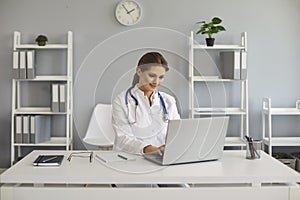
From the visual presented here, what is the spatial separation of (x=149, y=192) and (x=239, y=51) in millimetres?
2570

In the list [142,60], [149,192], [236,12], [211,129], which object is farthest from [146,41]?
[236,12]

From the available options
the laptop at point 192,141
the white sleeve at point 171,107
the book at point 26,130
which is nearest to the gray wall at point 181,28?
the book at point 26,130

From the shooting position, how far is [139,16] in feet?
13.6

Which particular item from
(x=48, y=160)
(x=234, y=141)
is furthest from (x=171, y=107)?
(x=234, y=141)

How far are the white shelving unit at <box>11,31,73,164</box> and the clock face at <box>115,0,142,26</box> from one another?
49 centimetres

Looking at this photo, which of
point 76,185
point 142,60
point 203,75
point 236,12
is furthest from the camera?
point 236,12

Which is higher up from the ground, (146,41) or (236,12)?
(236,12)

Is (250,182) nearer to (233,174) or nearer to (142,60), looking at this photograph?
(233,174)

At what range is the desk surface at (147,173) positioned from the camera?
175 centimetres

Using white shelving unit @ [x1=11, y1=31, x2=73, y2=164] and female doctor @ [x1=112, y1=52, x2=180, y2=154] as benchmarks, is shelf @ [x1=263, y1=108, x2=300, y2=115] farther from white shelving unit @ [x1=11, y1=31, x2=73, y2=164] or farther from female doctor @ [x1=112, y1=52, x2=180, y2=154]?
female doctor @ [x1=112, y1=52, x2=180, y2=154]

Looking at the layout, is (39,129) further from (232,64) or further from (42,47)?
(232,64)

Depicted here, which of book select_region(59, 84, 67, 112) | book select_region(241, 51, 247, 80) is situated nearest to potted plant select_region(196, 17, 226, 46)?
book select_region(241, 51, 247, 80)

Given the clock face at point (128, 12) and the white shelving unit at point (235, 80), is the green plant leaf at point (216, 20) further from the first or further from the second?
the clock face at point (128, 12)

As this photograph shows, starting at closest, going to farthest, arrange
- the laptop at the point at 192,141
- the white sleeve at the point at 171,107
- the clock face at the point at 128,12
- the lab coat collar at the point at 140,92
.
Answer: the laptop at the point at 192,141
the lab coat collar at the point at 140,92
the white sleeve at the point at 171,107
the clock face at the point at 128,12
